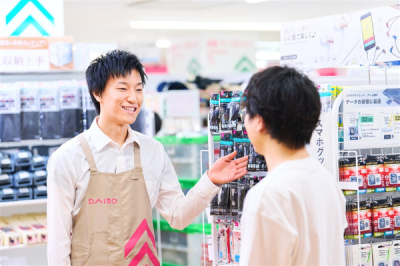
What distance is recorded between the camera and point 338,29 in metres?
3.24

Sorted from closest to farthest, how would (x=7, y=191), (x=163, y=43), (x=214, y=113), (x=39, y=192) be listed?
(x=214, y=113), (x=7, y=191), (x=39, y=192), (x=163, y=43)

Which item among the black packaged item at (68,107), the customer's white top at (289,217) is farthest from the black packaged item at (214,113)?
the black packaged item at (68,107)

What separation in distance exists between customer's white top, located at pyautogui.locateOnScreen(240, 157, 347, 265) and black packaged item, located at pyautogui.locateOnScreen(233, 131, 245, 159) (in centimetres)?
98

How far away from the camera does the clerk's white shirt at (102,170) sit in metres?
2.50

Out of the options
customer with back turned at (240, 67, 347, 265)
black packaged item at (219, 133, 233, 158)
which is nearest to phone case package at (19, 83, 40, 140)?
black packaged item at (219, 133, 233, 158)

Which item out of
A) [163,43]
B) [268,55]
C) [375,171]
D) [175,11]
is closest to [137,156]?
[375,171]

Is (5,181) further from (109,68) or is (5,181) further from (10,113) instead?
(109,68)

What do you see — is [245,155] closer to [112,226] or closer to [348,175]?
[348,175]

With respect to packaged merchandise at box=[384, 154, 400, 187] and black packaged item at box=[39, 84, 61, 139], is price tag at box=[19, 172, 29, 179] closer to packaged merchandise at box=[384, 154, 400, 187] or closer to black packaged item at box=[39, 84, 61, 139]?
black packaged item at box=[39, 84, 61, 139]

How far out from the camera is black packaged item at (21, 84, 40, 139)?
14.9 feet

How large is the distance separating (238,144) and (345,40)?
3.44 feet

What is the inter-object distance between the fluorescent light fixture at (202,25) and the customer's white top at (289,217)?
1155cm

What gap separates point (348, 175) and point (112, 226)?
1.14 m

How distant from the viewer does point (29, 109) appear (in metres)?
4.56
